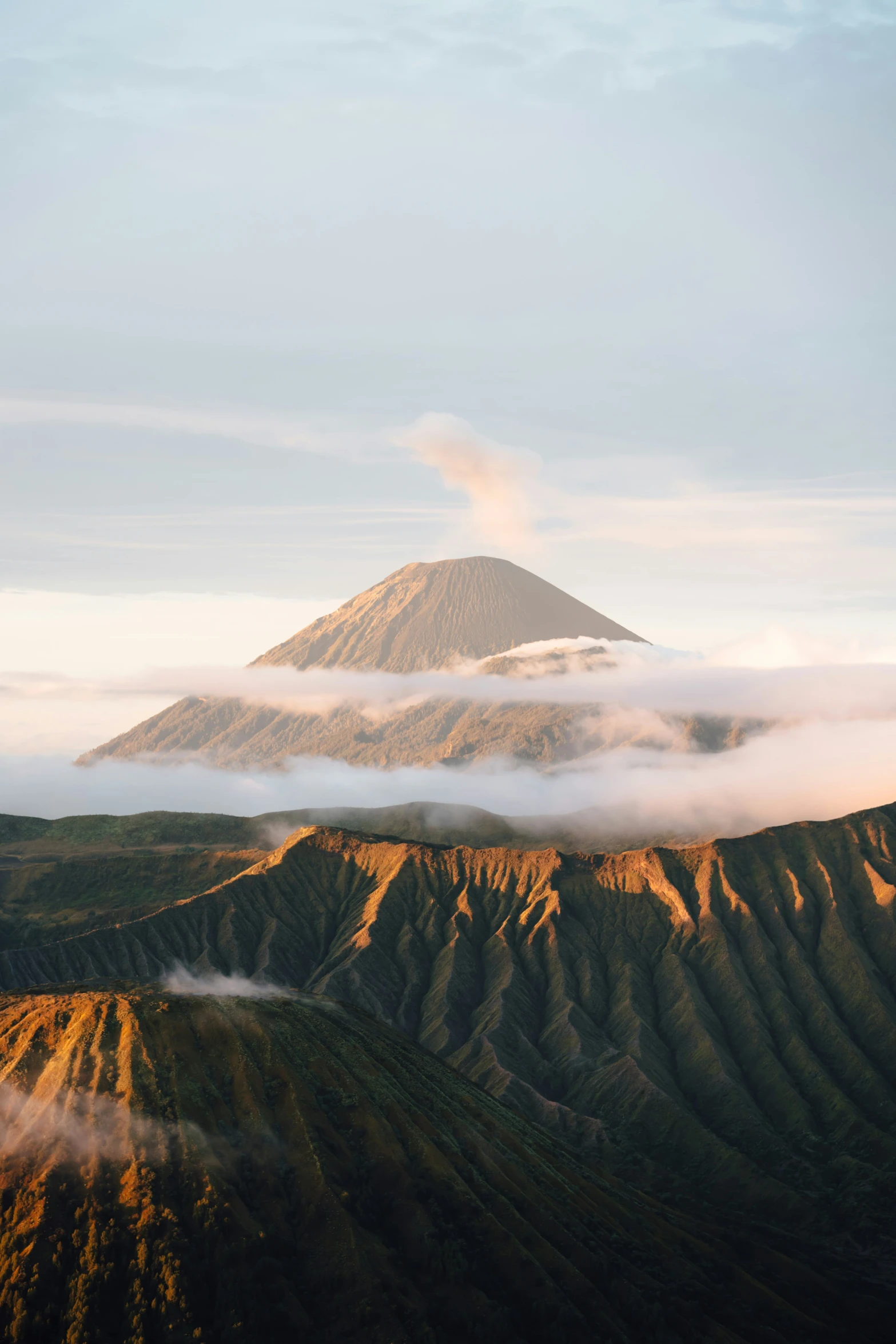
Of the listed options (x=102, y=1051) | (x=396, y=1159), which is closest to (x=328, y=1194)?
(x=396, y=1159)

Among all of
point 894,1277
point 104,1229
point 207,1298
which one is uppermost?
point 104,1229

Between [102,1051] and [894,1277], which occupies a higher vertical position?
[102,1051]

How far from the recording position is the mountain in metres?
103

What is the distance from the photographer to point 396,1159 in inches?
5064

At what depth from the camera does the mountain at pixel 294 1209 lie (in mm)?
102875

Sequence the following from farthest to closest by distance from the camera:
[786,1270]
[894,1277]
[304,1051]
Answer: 1. [894,1277]
2. [786,1270]
3. [304,1051]

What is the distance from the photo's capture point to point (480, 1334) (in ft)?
377

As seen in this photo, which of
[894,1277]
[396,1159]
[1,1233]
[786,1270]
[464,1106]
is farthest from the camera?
[894,1277]

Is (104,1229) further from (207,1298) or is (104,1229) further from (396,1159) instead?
(396,1159)

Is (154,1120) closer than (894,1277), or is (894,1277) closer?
(154,1120)

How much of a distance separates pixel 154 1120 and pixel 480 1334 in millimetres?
39869

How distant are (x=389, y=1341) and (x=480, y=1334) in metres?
11.6

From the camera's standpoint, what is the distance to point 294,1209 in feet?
381

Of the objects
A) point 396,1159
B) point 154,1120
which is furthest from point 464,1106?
point 154,1120
